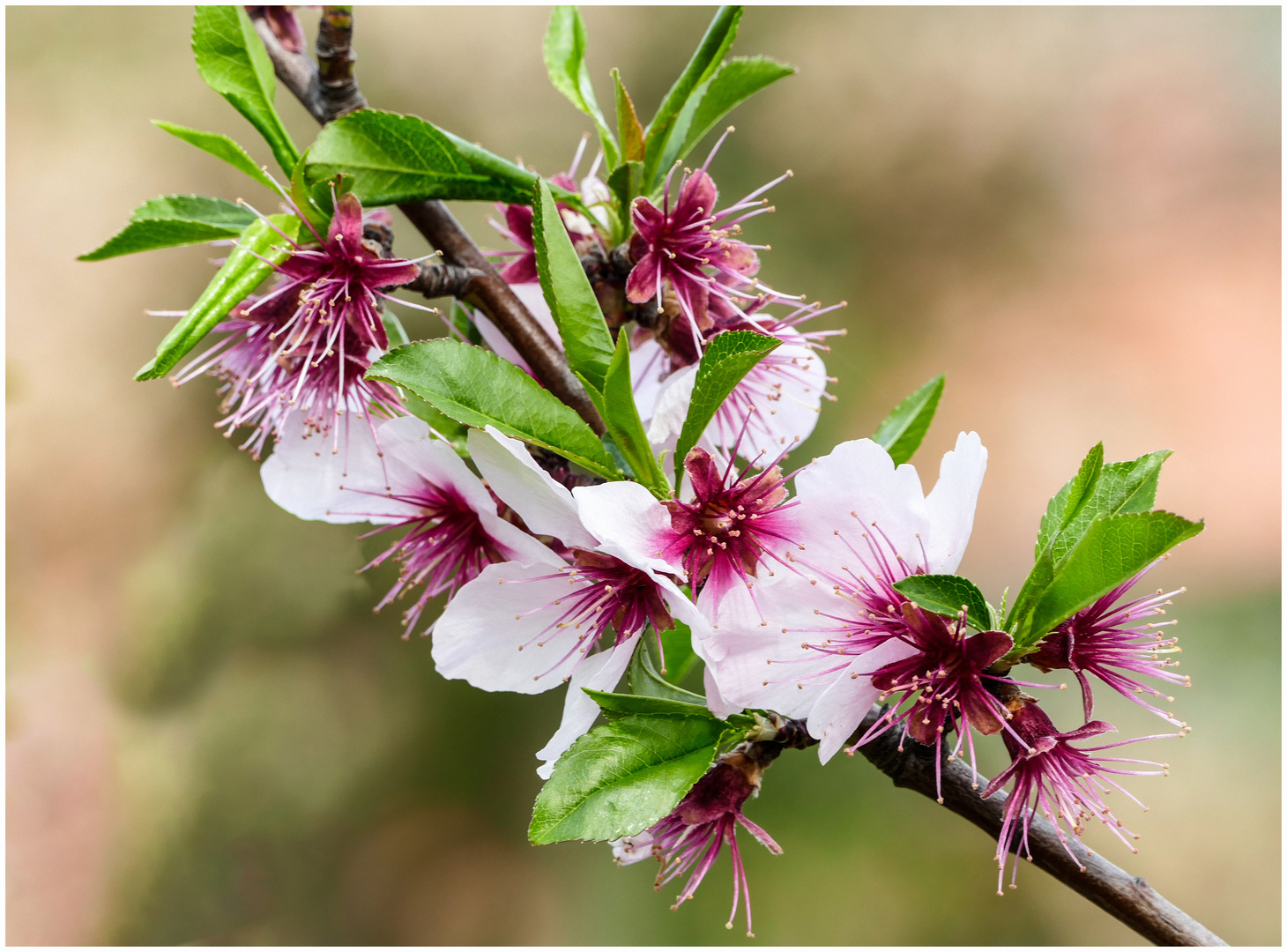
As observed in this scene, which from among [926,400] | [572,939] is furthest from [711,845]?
[572,939]

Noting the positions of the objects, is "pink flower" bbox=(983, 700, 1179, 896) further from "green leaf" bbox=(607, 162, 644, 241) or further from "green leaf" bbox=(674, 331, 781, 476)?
"green leaf" bbox=(607, 162, 644, 241)

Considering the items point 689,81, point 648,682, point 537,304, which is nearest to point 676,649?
point 648,682

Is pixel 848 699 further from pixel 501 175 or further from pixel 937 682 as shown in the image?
pixel 501 175

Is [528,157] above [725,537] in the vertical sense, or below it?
below

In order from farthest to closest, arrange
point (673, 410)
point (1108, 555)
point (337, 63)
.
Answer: point (337, 63) < point (673, 410) < point (1108, 555)

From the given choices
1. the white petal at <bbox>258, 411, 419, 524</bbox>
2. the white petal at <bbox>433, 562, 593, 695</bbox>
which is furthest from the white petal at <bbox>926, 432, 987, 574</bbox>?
the white petal at <bbox>258, 411, 419, 524</bbox>

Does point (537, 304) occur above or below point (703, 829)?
above

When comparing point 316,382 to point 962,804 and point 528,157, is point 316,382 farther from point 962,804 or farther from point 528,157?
point 528,157
